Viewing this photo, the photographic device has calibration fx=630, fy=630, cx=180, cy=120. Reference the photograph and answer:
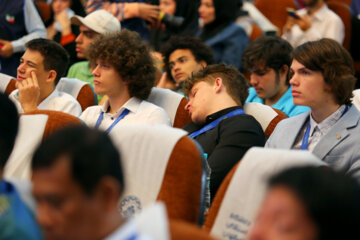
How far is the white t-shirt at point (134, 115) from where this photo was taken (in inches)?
126

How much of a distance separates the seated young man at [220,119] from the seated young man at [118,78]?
0.28 meters

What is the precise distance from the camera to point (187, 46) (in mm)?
4227

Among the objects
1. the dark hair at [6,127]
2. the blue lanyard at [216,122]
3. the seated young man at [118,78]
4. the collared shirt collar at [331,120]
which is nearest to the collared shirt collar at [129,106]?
→ the seated young man at [118,78]

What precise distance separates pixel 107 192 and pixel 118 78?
2135mm

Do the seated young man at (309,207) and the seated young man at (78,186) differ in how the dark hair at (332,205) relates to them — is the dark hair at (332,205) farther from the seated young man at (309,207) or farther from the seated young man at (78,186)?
the seated young man at (78,186)

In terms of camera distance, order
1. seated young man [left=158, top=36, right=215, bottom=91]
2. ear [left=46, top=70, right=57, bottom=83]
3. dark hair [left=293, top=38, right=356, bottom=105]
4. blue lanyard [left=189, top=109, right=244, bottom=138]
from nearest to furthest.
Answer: dark hair [left=293, top=38, right=356, bottom=105]
blue lanyard [left=189, top=109, right=244, bottom=138]
ear [left=46, top=70, right=57, bottom=83]
seated young man [left=158, top=36, right=215, bottom=91]

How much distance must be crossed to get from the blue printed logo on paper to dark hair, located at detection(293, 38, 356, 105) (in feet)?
3.39

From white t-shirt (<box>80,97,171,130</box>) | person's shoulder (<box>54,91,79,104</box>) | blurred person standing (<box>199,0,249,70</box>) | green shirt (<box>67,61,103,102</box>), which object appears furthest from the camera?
blurred person standing (<box>199,0,249,70</box>)

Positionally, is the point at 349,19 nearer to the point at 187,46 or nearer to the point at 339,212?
the point at 187,46

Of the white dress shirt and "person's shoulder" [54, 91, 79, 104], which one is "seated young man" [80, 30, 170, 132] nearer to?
"person's shoulder" [54, 91, 79, 104]

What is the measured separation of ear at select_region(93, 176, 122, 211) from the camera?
1.33 metres

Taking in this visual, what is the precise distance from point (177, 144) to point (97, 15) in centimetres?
254

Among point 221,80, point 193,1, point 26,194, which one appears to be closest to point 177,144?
point 26,194

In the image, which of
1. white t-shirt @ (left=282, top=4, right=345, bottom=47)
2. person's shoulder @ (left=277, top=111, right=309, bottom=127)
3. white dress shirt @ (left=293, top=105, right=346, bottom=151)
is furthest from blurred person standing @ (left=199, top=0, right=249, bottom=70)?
white dress shirt @ (left=293, top=105, right=346, bottom=151)
